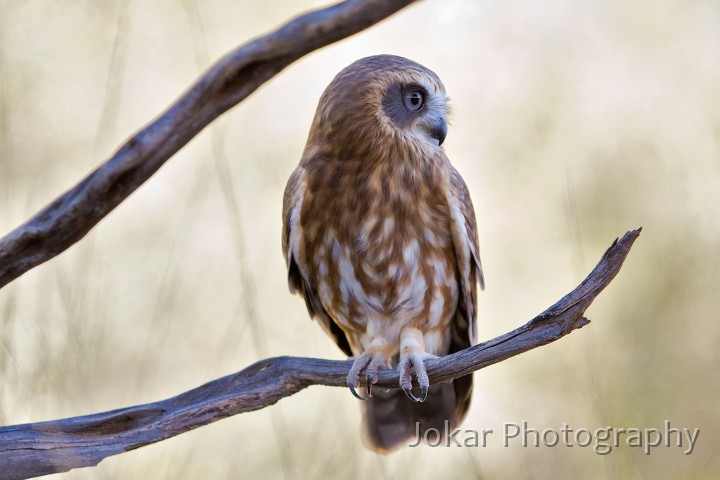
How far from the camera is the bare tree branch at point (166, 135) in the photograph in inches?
50.9

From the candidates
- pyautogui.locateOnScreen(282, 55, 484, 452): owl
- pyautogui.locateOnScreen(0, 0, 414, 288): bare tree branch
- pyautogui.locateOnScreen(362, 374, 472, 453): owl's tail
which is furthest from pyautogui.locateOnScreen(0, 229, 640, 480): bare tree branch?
pyautogui.locateOnScreen(362, 374, 472, 453): owl's tail

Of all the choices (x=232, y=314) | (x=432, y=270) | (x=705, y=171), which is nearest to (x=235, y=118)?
(x=232, y=314)

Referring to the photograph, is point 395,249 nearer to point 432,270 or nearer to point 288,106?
point 432,270

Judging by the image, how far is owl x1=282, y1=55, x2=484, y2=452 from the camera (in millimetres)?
2475

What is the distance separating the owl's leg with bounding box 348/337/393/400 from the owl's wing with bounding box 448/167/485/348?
0.30 metres

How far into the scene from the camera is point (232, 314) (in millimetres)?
3344

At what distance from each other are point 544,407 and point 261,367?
70.8 inches

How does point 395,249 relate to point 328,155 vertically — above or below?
below

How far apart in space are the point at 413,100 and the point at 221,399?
3.79 ft

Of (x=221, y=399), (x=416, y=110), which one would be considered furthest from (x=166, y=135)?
(x=416, y=110)

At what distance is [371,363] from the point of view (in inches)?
92.7

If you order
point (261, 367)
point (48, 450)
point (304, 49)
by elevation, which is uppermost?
point (304, 49)

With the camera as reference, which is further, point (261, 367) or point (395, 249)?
point (395, 249)

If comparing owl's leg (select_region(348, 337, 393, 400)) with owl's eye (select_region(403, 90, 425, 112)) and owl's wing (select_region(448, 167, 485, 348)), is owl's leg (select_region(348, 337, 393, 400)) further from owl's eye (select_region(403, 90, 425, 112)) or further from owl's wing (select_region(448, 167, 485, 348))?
owl's eye (select_region(403, 90, 425, 112))
